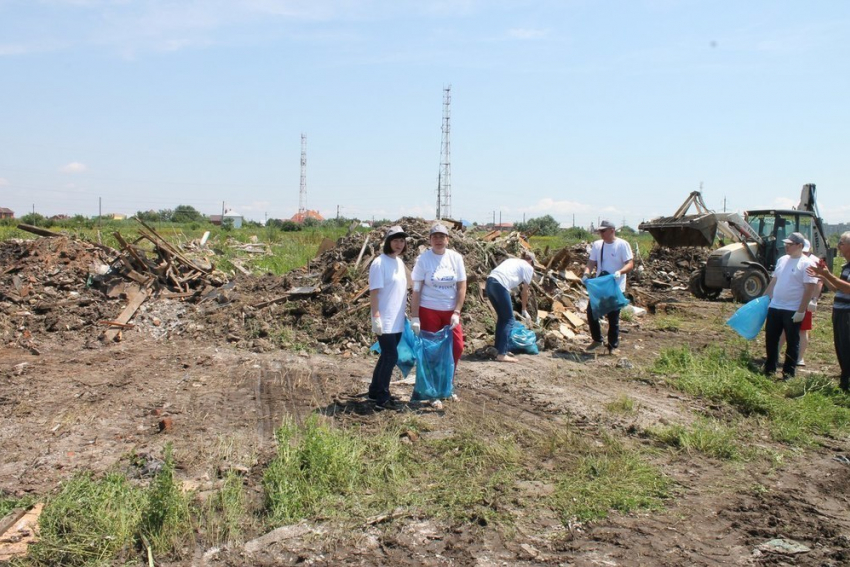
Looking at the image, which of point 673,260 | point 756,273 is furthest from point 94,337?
point 673,260

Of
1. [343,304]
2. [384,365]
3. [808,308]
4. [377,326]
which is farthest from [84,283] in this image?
[808,308]

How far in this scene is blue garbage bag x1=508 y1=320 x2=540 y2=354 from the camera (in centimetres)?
913

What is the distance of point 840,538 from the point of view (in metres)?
3.86

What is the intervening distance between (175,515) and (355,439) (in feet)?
5.31

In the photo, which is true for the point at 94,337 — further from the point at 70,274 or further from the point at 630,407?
the point at 630,407

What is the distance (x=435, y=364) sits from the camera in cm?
628

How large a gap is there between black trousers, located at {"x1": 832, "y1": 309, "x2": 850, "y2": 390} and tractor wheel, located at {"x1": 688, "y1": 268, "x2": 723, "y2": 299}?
9.81 meters

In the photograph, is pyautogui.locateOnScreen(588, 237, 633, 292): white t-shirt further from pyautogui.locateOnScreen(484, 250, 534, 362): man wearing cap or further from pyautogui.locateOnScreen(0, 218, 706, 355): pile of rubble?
pyautogui.locateOnScreen(0, 218, 706, 355): pile of rubble

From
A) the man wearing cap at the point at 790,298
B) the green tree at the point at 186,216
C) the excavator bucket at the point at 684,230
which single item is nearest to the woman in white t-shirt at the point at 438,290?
the man wearing cap at the point at 790,298

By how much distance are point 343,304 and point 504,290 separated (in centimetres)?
286

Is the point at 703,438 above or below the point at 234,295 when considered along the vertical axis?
below

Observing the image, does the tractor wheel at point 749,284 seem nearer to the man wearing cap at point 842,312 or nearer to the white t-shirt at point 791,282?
the white t-shirt at point 791,282

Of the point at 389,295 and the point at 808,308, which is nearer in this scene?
the point at 389,295

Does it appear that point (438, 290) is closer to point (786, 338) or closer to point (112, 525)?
point (112, 525)
